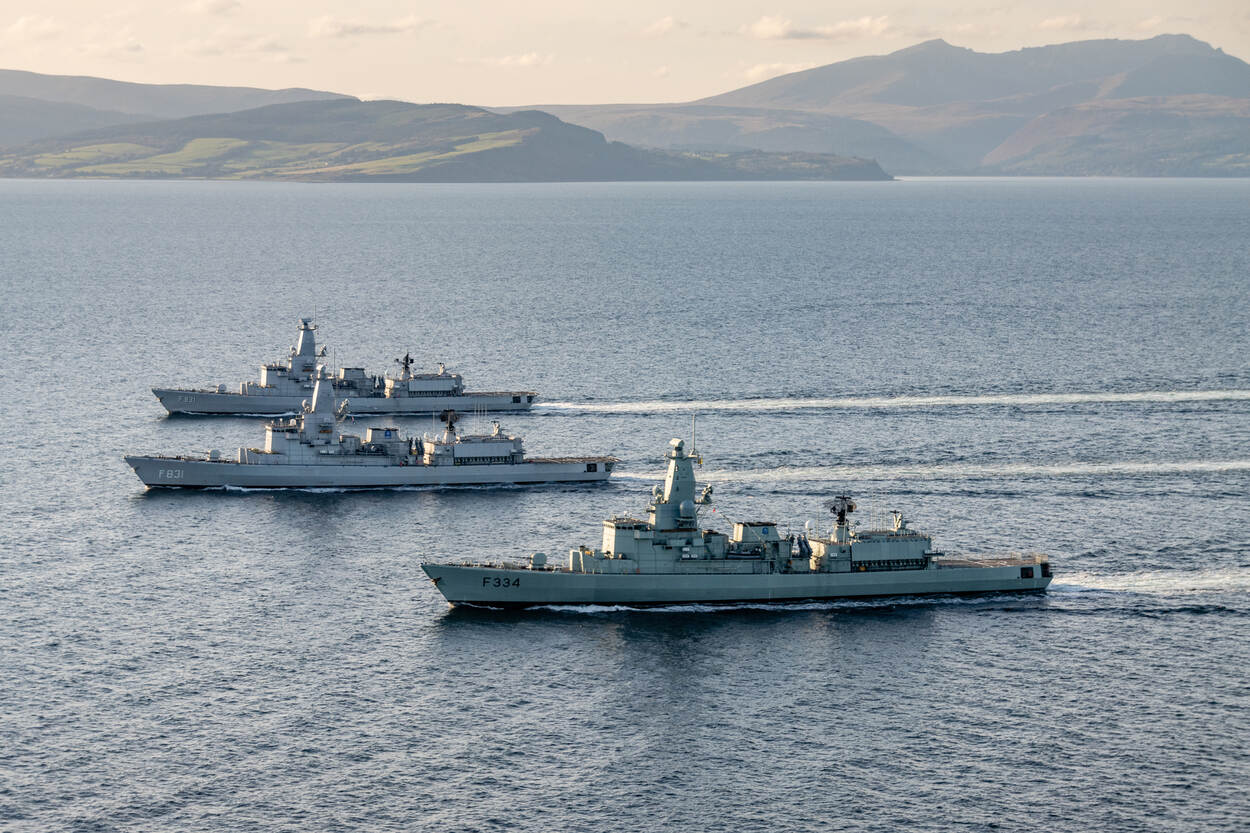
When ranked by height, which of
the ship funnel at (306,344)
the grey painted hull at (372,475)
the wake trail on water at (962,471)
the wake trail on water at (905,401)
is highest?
the ship funnel at (306,344)

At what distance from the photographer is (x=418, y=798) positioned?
7756 cm

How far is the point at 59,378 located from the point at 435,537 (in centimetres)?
8567

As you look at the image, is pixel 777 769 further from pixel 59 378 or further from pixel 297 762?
pixel 59 378

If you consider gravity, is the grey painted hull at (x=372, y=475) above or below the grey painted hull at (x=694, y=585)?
above

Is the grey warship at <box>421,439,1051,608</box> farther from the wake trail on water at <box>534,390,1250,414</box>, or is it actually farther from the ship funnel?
the ship funnel

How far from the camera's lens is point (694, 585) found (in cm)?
11006

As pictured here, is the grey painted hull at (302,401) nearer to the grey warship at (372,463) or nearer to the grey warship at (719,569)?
the grey warship at (372,463)

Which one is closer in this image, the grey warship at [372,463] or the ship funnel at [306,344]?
→ the grey warship at [372,463]

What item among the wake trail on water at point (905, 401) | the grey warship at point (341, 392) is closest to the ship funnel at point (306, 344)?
the grey warship at point (341, 392)

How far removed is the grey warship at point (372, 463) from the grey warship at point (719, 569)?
34.1m

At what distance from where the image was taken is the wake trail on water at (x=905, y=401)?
168750 mm

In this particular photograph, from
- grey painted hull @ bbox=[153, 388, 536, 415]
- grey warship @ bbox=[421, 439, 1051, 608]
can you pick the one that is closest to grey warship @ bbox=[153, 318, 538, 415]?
grey painted hull @ bbox=[153, 388, 536, 415]

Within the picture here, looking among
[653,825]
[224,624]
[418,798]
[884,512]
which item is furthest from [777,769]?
[884,512]

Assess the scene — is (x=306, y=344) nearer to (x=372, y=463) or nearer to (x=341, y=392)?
(x=341, y=392)
